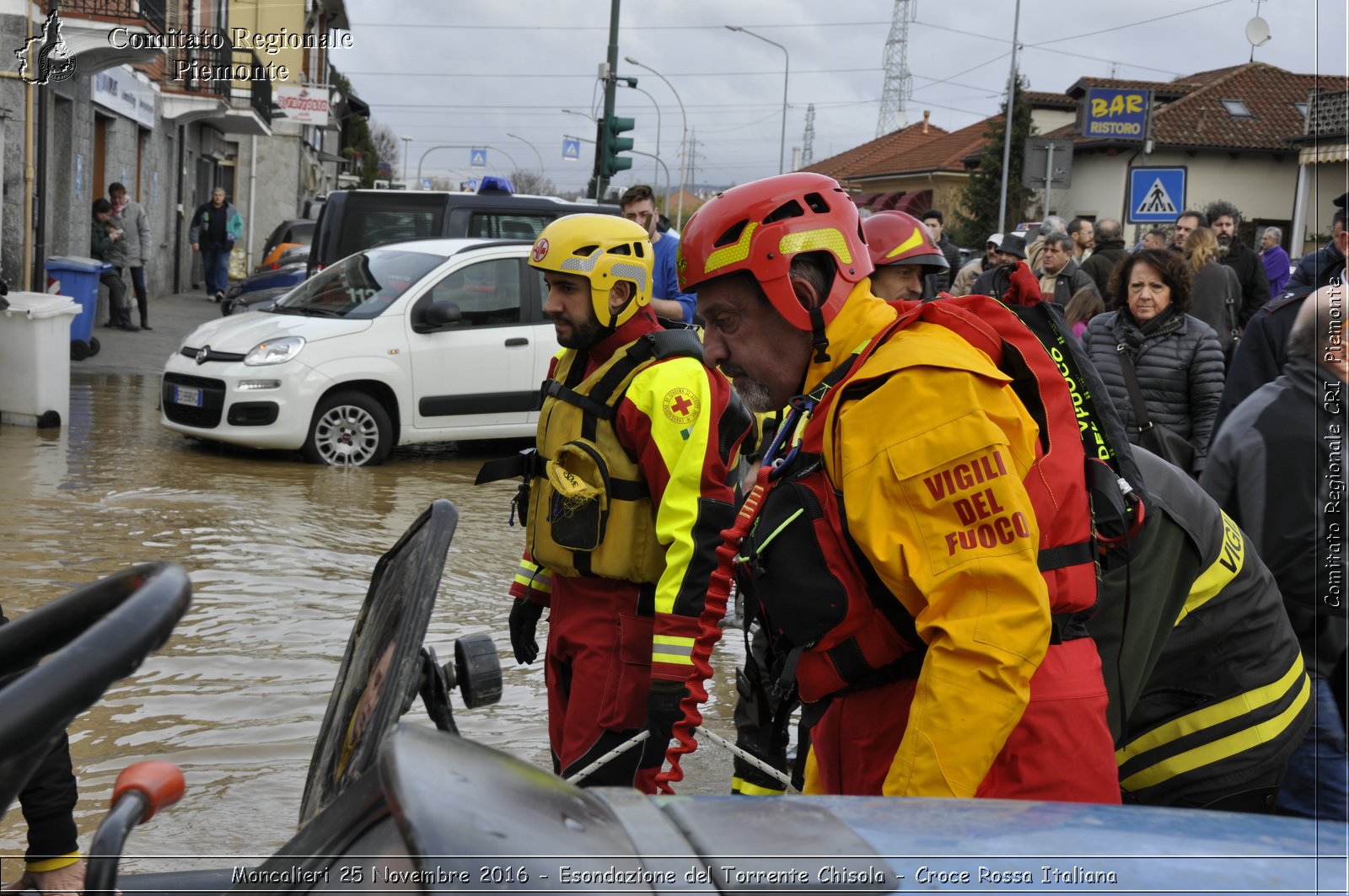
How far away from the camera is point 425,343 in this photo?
11.1m

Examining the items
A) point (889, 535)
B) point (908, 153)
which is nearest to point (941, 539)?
point (889, 535)

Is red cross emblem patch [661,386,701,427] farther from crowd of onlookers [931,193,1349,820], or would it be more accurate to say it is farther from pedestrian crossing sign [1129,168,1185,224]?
pedestrian crossing sign [1129,168,1185,224]

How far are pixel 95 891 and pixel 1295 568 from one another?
3037 mm

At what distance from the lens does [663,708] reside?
345 cm

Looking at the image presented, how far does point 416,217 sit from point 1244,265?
26.4ft

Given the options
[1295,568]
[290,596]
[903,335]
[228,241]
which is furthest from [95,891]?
[228,241]

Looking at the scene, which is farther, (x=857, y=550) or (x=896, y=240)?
(x=896, y=240)

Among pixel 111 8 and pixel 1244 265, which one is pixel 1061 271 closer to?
pixel 1244 265

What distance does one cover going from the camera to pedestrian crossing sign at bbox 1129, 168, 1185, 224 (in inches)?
424

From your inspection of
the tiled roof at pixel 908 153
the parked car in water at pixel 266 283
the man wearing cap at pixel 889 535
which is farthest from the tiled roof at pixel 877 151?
the man wearing cap at pixel 889 535

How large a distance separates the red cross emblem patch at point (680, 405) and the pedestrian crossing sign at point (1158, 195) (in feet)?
26.7

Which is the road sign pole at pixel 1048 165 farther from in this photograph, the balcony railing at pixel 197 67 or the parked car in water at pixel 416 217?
the balcony railing at pixel 197 67

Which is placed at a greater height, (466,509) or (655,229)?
(655,229)

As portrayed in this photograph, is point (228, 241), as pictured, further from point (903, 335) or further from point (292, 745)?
point (903, 335)
